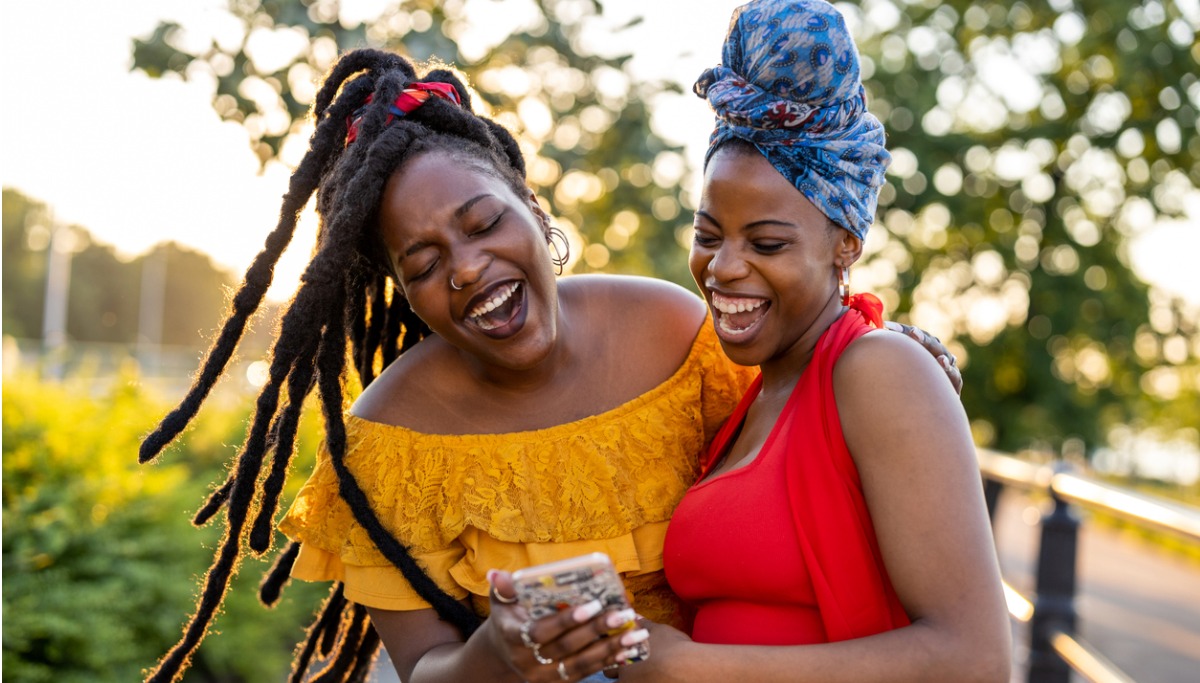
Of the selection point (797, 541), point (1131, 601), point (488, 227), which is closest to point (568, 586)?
point (797, 541)

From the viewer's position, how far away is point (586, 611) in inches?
67.2

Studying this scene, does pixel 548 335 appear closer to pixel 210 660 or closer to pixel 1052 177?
pixel 210 660

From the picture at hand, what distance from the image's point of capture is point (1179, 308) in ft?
70.6

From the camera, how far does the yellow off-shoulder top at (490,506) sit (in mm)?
2457

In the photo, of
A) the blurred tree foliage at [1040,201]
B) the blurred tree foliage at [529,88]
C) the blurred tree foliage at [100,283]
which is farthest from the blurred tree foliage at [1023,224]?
the blurred tree foliage at [100,283]

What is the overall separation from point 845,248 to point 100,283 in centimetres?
4546

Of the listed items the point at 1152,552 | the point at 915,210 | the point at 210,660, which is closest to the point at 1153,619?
the point at 1152,552

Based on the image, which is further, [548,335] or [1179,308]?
[1179,308]

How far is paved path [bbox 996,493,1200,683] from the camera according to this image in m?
8.00

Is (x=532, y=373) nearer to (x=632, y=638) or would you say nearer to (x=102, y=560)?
(x=632, y=638)

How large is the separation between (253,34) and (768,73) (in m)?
2.64

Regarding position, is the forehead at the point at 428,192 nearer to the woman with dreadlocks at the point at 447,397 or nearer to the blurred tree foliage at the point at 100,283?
the woman with dreadlocks at the point at 447,397

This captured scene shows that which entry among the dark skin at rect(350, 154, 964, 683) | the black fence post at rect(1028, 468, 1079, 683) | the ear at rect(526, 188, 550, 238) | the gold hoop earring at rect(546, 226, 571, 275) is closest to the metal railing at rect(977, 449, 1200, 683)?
the black fence post at rect(1028, 468, 1079, 683)

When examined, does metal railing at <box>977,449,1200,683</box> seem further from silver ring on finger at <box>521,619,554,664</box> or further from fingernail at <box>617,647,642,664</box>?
silver ring on finger at <box>521,619,554,664</box>
